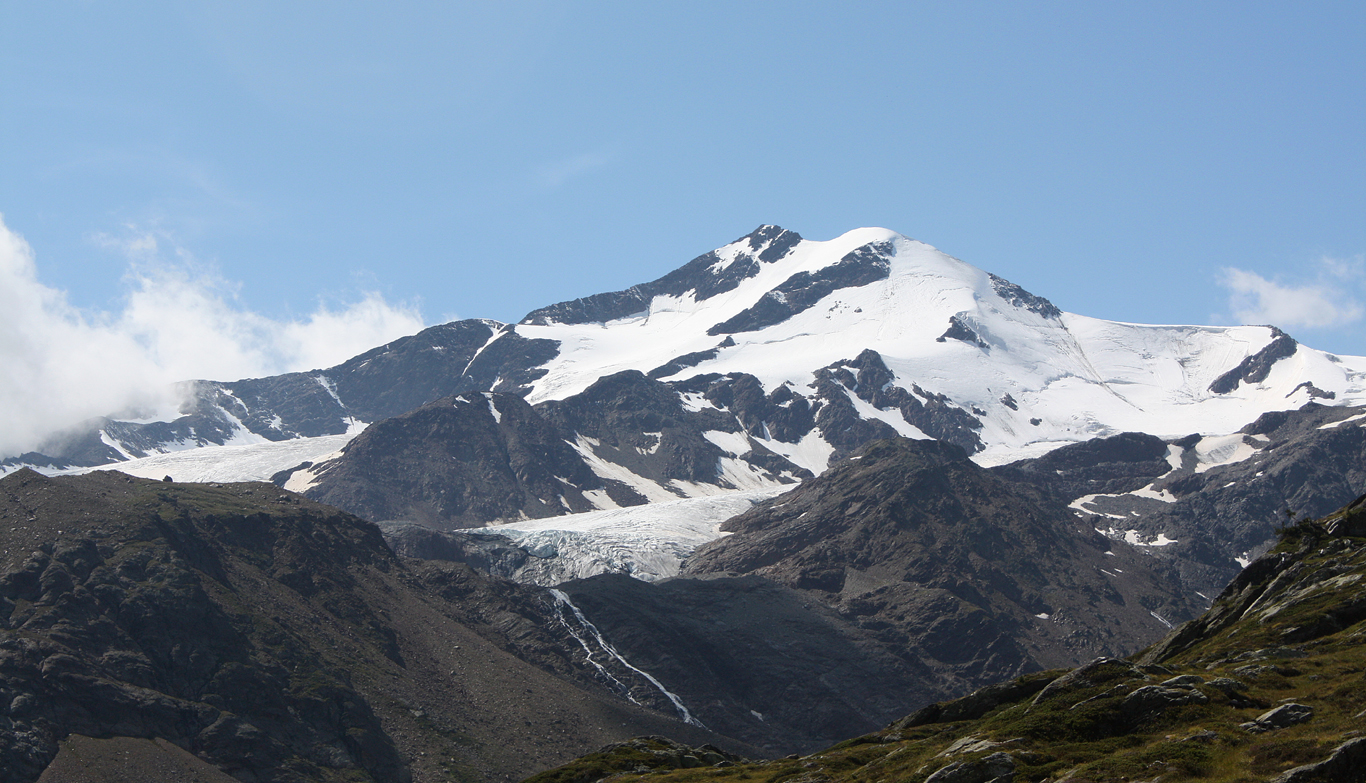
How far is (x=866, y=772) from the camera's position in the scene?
75.9 m

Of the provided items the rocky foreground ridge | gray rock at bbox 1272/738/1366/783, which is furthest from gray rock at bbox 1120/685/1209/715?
gray rock at bbox 1272/738/1366/783

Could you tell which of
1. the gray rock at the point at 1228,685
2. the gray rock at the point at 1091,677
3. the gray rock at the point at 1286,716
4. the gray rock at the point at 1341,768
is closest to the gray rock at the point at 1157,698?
the gray rock at the point at 1228,685

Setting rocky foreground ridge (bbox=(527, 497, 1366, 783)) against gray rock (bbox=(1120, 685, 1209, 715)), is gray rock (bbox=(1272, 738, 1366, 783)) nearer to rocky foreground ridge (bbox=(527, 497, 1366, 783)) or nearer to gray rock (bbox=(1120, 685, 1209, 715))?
rocky foreground ridge (bbox=(527, 497, 1366, 783))

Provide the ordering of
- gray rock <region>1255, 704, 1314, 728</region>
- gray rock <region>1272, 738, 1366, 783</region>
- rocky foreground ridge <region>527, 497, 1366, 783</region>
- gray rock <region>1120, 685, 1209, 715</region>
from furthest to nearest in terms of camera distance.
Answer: gray rock <region>1120, 685, 1209, 715</region> < gray rock <region>1255, 704, 1314, 728</region> < rocky foreground ridge <region>527, 497, 1366, 783</region> < gray rock <region>1272, 738, 1366, 783</region>

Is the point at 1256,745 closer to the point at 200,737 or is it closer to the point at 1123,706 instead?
the point at 1123,706

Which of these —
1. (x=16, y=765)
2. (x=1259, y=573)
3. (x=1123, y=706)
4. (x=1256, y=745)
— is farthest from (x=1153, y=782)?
(x=16, y=765)

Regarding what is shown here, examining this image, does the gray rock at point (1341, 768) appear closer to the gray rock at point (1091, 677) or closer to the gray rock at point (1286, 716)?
the gray rock at point (1286, 716)

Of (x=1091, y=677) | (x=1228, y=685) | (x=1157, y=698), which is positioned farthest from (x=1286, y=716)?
(x=1091, y=677)

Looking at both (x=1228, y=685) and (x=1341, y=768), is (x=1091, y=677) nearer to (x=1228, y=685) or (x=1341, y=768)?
(x=1228, y=685)

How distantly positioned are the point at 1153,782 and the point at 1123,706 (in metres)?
13.2

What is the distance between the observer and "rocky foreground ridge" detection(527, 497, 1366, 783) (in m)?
54.7

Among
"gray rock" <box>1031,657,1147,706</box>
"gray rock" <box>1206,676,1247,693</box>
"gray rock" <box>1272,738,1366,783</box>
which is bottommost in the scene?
"gray rock" <box>1272,738,1366,783</box>

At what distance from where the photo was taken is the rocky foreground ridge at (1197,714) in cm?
5466

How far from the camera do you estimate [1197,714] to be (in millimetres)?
63438
